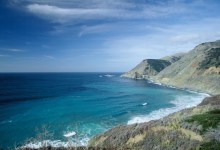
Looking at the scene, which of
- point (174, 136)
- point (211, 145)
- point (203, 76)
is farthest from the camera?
point (203, 76)

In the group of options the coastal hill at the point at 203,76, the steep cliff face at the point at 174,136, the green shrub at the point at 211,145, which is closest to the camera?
the green shrub at the point at 211,145

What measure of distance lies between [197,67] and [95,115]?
10502 centimetres

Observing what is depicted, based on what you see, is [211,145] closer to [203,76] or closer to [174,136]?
[174,136]

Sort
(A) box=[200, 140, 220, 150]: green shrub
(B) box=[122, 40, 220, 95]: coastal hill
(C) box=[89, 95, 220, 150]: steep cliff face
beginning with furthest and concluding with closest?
1. (B) box=[122, 40, 220, 95]: coastal hill
2. (C) box=[89, 95, 220, 150]: steep cliff face
3. (A) box=[200, 140, 220, 150]: green shrub

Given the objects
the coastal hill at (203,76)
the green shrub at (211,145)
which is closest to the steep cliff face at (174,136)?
the green shrub at (211,145)

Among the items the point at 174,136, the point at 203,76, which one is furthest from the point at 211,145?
the point at 203,76

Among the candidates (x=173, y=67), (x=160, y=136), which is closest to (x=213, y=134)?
(x=160, y=136)

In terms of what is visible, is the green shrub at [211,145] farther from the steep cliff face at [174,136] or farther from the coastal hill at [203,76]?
the coastal hill at [203,76]

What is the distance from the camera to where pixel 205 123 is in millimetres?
27672

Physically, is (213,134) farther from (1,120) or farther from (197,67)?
(197,67)

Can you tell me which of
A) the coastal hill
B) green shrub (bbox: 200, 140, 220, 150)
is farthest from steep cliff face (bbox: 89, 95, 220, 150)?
the coastal hill

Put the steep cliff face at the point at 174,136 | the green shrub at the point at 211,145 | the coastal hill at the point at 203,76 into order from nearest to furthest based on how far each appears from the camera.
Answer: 1. the green shrub at the point at 211,145
2. the steep cliff face at the point at 174,136
3. the coastal hill at the point at 203,76

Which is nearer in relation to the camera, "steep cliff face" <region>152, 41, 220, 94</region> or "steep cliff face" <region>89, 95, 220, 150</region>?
"steep cliff face" <region>89, 95, 220, 150</region>

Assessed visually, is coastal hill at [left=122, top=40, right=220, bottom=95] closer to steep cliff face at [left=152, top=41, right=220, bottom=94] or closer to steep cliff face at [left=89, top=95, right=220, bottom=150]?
steep cliff face at [left=152, top=41, right=220, bottom=94]
